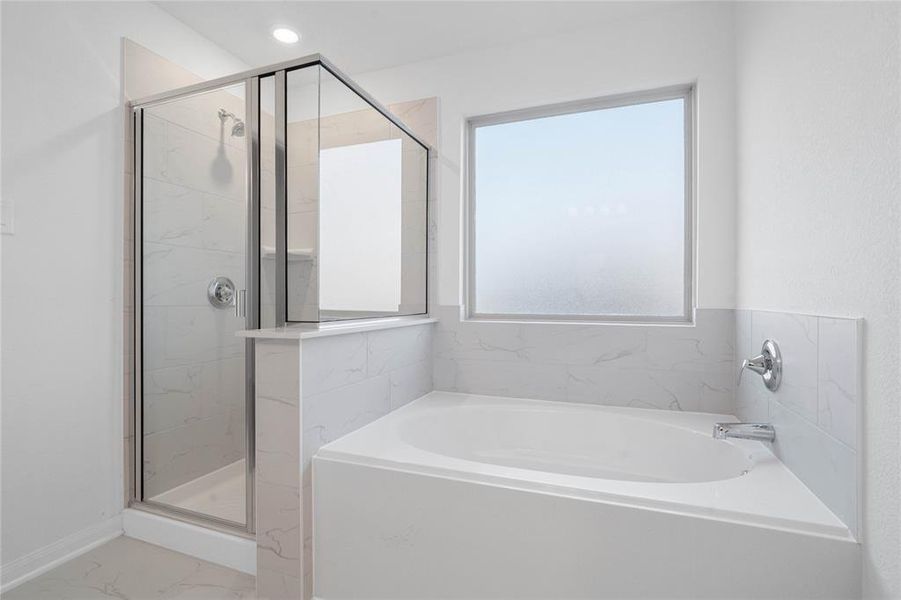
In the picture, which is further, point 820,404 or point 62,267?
point 62,267

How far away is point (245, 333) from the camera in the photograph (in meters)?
1.50

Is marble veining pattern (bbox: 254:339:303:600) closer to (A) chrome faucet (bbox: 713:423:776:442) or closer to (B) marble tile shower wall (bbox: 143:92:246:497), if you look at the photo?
(B) marble tile shower wall (bbox: 143:92:246:497)

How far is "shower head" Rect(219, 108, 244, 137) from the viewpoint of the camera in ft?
5.90

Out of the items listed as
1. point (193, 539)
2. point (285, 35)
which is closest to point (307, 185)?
point (285, 35)

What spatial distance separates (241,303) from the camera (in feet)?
5.97

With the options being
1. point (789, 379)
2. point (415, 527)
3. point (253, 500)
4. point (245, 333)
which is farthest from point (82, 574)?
point (789, 379)

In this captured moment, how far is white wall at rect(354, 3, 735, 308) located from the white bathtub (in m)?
0.91

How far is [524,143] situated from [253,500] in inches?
85.8

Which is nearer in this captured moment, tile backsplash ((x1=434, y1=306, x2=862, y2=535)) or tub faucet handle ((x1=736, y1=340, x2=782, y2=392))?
tile backsplash ((x1=434, y1=306, x2=862, y2=535))

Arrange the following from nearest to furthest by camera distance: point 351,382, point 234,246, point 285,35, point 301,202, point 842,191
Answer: point 842,191 → point 301,202 → point 351,382 → point 234,246 → point 285,35

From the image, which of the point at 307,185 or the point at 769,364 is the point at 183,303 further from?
the point at 769,364

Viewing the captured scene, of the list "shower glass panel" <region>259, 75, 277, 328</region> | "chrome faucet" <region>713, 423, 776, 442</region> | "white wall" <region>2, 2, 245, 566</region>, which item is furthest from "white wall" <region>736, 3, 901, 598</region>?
"white wall" <region>2, 2, 245, 566</region>

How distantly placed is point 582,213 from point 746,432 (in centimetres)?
125

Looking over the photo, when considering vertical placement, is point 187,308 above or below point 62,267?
below
